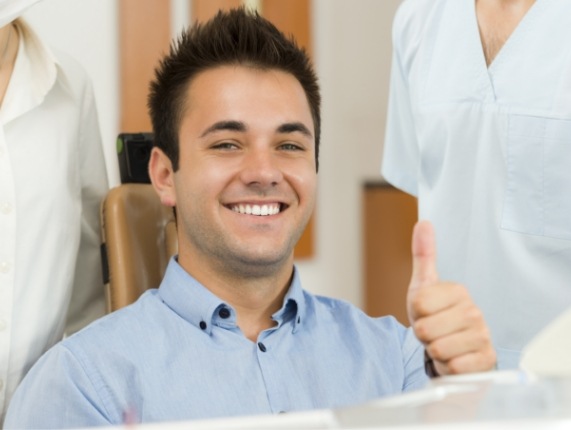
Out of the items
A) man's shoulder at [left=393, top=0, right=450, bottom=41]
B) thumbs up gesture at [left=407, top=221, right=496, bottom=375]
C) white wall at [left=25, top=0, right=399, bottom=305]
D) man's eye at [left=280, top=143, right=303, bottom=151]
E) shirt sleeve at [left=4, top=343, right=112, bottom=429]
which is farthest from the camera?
white wall at [left=25, top=0, right=399, bottom=305]

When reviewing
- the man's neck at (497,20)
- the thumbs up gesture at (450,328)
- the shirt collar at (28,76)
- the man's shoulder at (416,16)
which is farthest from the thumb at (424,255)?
the man's shoulder at (416,16)

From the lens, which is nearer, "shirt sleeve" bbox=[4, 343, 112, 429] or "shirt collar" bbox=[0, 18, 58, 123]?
"shirt sleeve" bbox=[4, 343, 112, 429]

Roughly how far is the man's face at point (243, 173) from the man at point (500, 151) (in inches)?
13.9

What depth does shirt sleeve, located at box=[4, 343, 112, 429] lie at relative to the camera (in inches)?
48.5

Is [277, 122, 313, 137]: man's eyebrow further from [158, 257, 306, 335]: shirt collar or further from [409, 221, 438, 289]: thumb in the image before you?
[409, 221, 438, 289]: thumb

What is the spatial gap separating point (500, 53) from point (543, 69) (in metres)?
0.09

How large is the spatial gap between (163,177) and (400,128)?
606mm

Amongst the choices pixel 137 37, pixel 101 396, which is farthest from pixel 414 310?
pixel 137 37

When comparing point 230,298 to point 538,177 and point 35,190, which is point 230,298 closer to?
point 35,190

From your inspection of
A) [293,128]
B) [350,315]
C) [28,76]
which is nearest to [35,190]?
[28,76]

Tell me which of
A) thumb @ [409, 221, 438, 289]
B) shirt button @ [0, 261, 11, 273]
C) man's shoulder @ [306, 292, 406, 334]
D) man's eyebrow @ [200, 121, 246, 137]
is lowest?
man's shoulder @ [306, 292, 406, 334]

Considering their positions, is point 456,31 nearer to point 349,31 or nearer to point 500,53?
point 500,53

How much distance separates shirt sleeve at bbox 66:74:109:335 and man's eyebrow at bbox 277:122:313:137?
335 mm

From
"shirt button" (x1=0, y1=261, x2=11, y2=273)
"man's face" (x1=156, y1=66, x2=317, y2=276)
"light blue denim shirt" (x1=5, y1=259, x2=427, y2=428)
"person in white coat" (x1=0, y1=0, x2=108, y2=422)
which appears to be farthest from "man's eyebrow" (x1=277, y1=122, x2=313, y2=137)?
"shirt button" (x1=0, y1=261, x2=11, y2=273)
